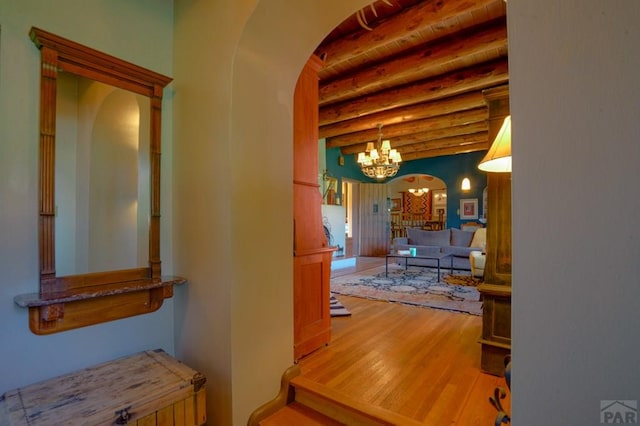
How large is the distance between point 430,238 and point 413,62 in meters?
5.03

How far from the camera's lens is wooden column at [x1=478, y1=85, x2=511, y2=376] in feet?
6.76

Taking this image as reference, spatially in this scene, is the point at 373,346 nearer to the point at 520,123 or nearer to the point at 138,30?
the point at 520,123

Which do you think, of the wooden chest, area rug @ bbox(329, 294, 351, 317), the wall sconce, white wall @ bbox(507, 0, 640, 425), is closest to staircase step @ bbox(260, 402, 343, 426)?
the wooden chest

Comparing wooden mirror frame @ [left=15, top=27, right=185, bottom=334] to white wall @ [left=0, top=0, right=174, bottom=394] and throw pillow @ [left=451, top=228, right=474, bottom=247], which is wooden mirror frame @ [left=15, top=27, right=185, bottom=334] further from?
throw pillow @ [left=451, top=228, right=474, bottom=247]

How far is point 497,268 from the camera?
7.11 feet

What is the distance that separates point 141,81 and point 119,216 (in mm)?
854

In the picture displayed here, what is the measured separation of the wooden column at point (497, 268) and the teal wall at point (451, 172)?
20.0 feet

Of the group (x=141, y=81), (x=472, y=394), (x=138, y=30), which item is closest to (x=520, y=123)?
(x=472, y=394)

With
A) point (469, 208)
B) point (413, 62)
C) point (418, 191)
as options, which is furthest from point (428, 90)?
point (418, 191)

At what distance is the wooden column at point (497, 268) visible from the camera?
2.06 meters

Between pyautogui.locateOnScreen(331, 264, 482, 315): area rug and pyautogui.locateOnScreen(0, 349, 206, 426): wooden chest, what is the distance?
3119 millimetres

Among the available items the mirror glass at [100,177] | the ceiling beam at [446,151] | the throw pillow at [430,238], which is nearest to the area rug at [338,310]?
the mirror glass at [100,177]

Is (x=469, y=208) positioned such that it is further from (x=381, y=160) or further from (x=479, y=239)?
(x=381, y=160)

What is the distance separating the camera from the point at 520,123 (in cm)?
59
